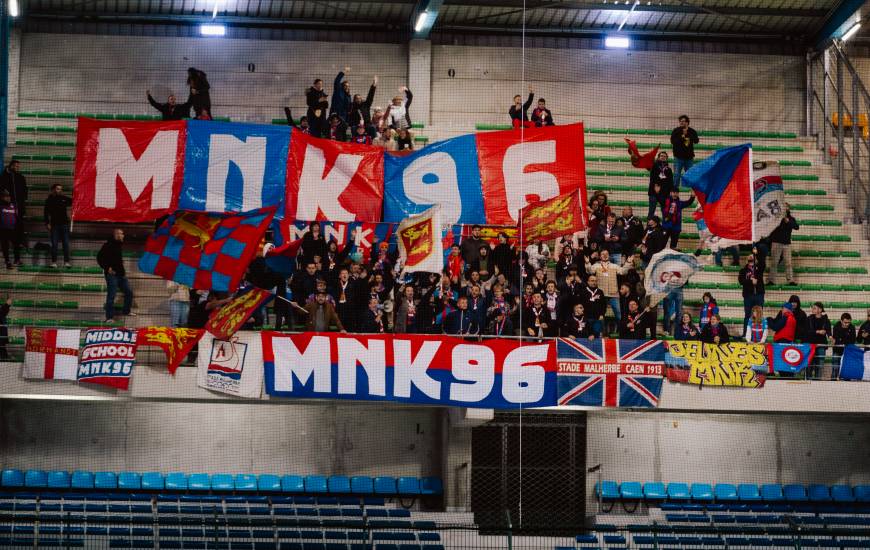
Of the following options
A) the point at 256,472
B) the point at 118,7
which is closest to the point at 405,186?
→ the point at 256,472

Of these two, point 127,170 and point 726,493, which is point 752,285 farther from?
point 127,170

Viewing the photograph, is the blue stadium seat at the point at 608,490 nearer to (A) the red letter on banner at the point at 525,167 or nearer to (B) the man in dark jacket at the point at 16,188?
(A) the red letter on banner at the point at 525,167

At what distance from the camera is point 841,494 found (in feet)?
87.7

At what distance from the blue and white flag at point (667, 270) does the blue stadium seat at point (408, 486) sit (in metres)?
6.83

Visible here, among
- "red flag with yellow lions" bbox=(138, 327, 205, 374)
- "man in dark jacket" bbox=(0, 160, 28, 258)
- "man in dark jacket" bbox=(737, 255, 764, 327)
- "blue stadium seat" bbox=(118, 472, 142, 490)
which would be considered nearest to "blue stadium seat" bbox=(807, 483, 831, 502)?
"man in dark jacket" bbox=(737, 255, 764, 327)

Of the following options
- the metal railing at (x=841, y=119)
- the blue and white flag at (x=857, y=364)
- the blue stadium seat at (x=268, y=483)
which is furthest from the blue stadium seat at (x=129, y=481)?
the metal railing at (x=841, y=119)

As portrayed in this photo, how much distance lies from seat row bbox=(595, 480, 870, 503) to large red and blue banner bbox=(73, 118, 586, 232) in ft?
21.8

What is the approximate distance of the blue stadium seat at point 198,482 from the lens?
83.8ft

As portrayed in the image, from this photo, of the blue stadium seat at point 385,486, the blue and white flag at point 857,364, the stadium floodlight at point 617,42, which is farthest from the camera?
the stadium floodlight at point 617,42

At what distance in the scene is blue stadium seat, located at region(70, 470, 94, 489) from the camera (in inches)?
989

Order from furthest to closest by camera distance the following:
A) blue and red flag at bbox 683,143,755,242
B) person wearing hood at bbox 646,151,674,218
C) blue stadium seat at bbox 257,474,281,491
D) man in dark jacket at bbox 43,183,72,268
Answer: blue stadium seat at bbox 257,474,281,491
person wearing hood at bbox 646,151,674,218
man in dark jacket at bbox 43,183,72,268
blue and red flag at bbox 683,143,755,242

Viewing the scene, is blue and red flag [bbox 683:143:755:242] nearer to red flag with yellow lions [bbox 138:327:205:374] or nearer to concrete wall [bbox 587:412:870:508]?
concrete wall [bbox 587:412:870:508]

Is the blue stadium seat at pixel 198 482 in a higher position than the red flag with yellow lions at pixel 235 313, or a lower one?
lower

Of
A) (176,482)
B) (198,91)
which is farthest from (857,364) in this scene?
(198,91)
